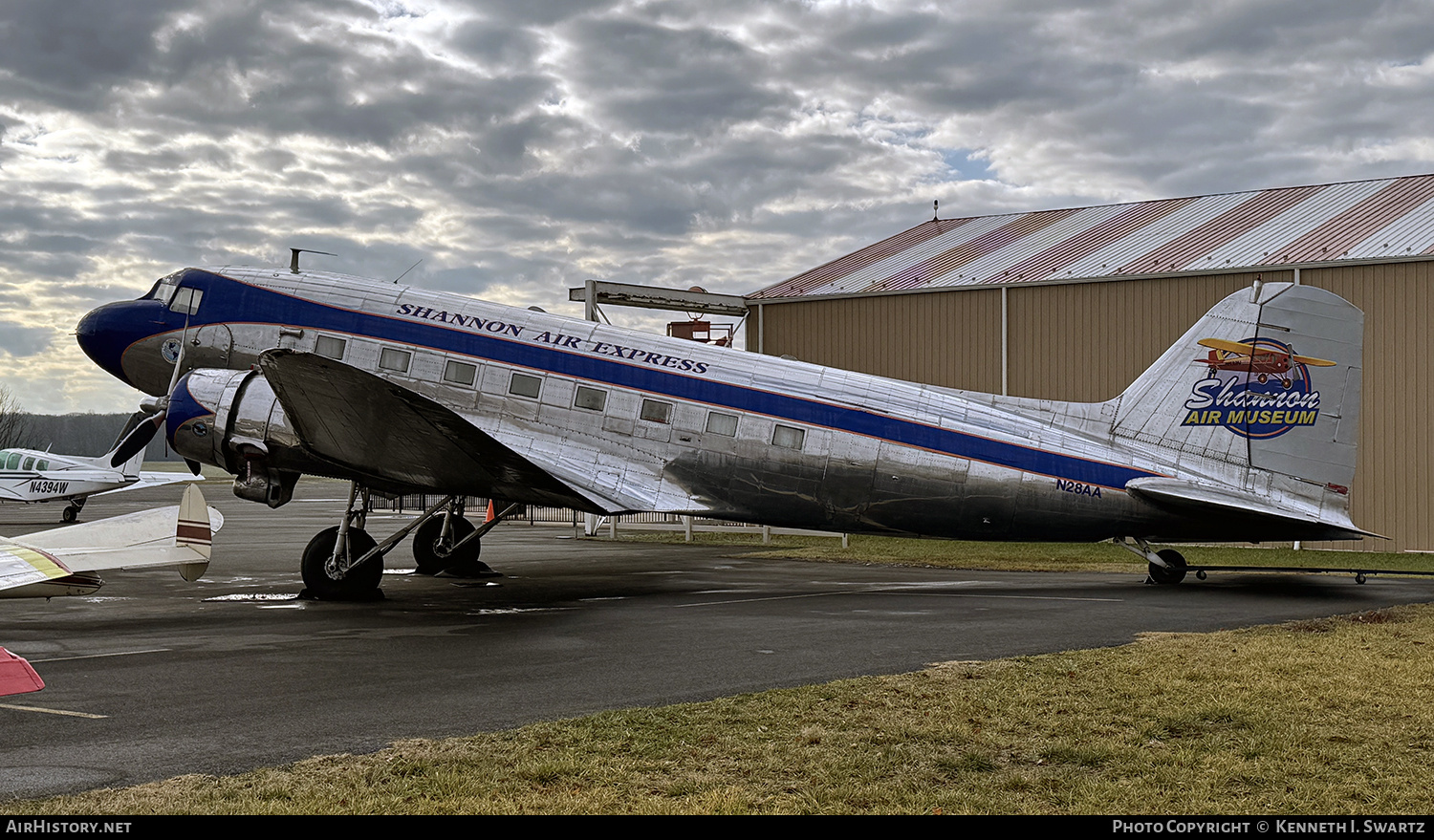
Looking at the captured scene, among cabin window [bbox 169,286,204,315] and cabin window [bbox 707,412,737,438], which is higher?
cabin window [bbox 169,286,204,315]

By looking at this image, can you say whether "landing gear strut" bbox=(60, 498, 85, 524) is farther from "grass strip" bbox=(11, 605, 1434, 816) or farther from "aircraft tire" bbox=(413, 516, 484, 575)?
"grass strip" bbox=(11, 605, 1434, 816)

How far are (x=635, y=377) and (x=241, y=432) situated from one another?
5.71 m

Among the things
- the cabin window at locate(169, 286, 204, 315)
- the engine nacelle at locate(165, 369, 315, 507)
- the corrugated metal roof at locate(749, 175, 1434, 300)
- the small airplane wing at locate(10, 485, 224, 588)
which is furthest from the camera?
the corrugated metal roof at locate(749, 175, 1434, 300)

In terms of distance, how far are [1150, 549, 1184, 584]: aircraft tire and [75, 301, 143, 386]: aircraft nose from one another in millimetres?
16876

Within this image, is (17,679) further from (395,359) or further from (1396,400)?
(1396,400)

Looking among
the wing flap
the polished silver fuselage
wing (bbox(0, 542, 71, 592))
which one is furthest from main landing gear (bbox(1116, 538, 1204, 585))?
wing (bbox(0, 542, 71, 592))

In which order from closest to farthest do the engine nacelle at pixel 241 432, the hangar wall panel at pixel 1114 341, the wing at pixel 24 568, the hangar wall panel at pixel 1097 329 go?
the wing at pixel 24 568 < the engine nacelle at pixel 241 432 < the hangar wall panel at pixel 1114 341 < the hangar wall panel at pixel 1097 329

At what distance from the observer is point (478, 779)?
19.3 ft

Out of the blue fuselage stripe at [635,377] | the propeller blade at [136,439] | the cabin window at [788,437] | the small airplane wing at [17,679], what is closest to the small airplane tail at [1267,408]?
the blue fuselage stripe at [635,377]

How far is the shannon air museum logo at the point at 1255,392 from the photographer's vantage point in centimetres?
1523

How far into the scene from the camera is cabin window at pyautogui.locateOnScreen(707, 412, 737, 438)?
1541 cm

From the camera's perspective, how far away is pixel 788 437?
1528cm

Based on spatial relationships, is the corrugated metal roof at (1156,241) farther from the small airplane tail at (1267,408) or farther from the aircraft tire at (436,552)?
the aircraft tire at (436,552)

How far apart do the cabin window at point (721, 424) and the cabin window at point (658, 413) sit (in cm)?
61
